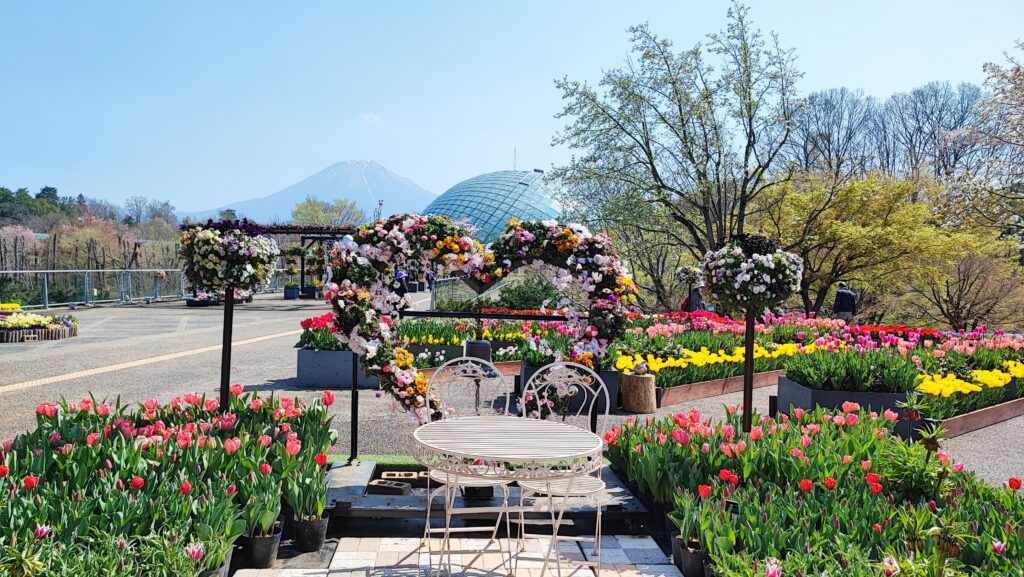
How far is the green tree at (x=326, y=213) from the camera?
198ft

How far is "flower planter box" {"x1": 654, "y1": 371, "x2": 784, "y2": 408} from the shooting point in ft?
30.9

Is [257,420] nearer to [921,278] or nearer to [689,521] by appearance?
[689,521]

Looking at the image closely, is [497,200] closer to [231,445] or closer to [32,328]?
[32,328]

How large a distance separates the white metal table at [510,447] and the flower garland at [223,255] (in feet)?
7.51

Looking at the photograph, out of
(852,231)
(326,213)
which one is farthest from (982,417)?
(326,213)

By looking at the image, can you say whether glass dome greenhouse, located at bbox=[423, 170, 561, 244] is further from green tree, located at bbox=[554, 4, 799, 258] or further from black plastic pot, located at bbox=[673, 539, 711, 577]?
black plastic pot, located at bbox=[673, 539, 711, 577]

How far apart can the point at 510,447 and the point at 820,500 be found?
171 cm

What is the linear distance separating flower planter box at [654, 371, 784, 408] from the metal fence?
46.2 feet

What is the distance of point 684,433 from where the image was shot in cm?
477

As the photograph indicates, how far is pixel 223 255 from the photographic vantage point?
5523 mm

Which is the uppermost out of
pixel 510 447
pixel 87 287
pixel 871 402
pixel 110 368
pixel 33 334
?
pixel 87 287

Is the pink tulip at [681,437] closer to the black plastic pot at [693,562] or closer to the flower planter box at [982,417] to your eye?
the black plastic pot at [693,562]

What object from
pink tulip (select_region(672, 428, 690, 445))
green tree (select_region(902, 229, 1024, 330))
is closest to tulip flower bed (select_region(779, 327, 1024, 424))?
pink tulip (select_region(672, 428, 690, 445))

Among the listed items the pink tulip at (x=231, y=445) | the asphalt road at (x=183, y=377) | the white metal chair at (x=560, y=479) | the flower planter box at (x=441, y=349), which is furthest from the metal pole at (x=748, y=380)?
the flower planter box at (x=441, y=349)
